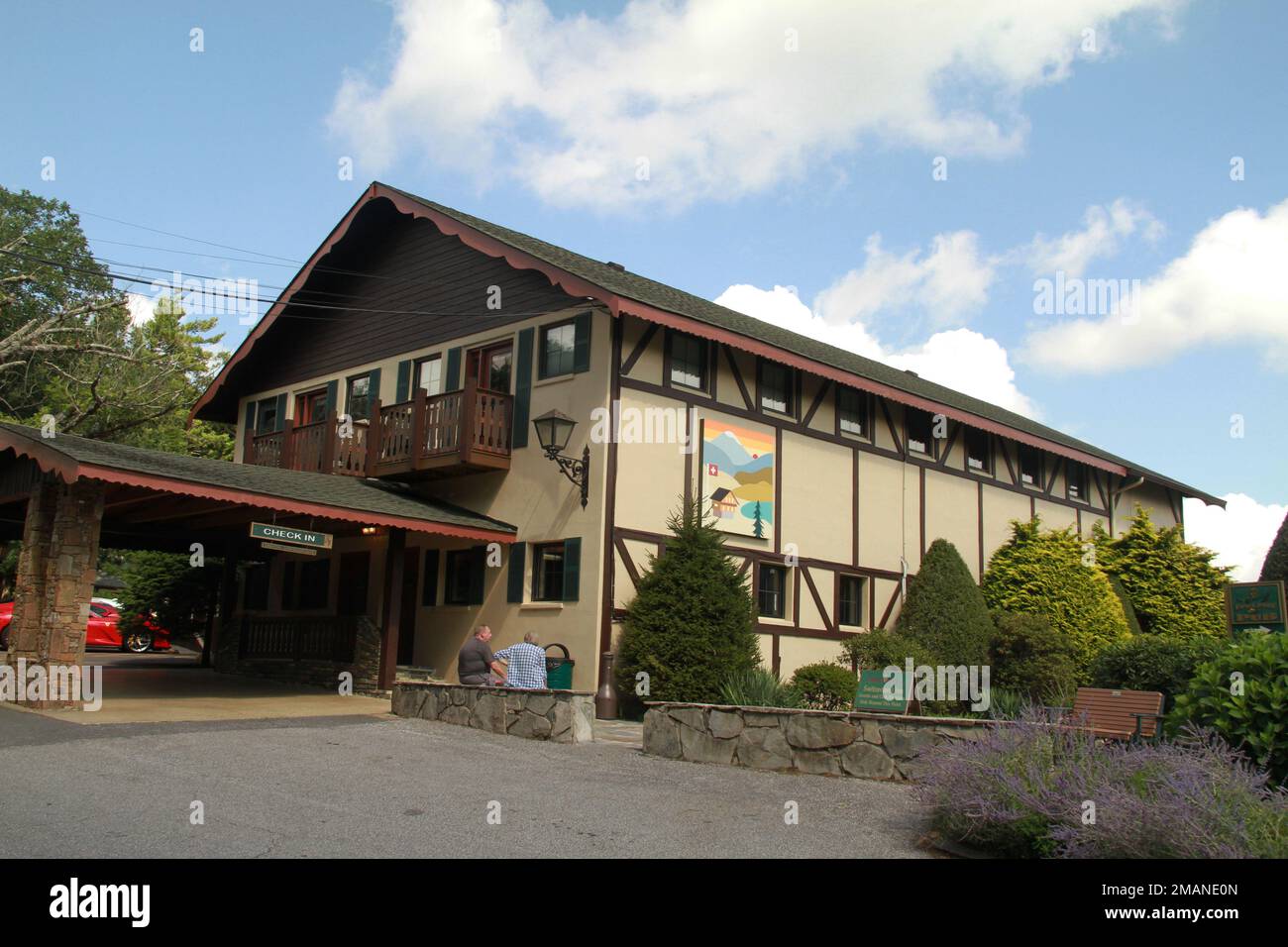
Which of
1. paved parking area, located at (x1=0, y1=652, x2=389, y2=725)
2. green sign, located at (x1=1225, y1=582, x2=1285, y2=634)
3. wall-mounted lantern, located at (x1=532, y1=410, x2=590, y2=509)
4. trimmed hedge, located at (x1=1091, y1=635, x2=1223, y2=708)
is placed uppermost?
wall-mounted lantern, located at (x1=532, y1=410, x2=590, y2=509)

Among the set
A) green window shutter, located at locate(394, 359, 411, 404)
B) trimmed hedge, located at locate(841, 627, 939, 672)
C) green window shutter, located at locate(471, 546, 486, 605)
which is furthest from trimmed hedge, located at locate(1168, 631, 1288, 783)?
green window shutter, located at locate(394, 359, 411, 404)

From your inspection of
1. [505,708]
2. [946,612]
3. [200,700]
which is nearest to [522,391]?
[505,708]

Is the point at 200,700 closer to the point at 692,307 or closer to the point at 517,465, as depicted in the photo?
the point at 517,465

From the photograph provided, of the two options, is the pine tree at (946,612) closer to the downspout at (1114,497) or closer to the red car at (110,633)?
the downspout at (1114,497)

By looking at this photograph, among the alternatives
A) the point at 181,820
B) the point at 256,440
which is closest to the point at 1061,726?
the point at 181,820

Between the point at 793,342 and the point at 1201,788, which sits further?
the point at 793,342

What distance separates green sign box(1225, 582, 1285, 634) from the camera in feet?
36.3

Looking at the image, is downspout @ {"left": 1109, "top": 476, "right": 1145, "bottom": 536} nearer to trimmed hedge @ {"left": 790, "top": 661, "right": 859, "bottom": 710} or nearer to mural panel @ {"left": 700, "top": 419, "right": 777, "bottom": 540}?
mural panel @ {"left": 700, "top": 419, "right": 777, "bottom": 540}

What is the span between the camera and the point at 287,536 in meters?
15.1

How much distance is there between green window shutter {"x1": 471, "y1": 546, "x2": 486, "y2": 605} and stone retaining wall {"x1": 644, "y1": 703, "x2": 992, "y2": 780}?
6.58 m

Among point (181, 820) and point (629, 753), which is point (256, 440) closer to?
point (629, 753)

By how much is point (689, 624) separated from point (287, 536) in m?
5.48
